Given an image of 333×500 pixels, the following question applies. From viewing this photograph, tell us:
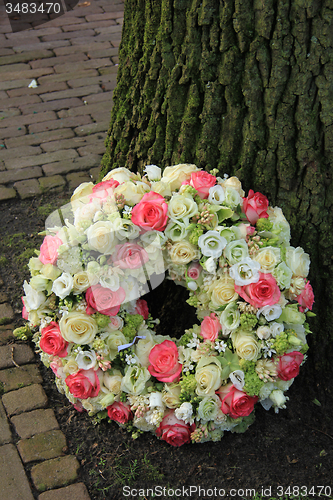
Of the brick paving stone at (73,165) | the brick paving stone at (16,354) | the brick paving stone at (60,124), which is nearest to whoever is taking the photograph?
the brick paving stone at (16,354)

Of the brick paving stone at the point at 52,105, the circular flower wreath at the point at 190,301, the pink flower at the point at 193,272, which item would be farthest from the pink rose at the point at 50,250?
the brick paving stone at the point at 52,105

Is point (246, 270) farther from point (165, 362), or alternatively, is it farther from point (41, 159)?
point (41, 159)

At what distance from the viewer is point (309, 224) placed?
7.93 feet

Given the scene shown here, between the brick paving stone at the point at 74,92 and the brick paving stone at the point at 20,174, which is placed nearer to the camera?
the brick paving stone at the point at 20,174

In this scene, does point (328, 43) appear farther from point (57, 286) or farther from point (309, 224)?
point (57, 286)

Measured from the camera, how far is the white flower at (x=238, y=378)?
A: 212 cm

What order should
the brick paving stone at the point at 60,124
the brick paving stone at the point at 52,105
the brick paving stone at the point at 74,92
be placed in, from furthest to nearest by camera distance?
1. the brick paving stone at the point at 74,92
2. the brick paving stone at the point at 52,105
3. the brick paving stone at the point at 60,124

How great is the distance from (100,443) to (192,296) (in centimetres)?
85

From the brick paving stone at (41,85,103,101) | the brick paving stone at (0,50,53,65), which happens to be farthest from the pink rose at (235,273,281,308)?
the brick paving stone at (0,50,53,65)

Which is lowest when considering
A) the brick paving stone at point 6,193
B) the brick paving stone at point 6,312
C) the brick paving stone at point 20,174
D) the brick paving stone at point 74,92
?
the brick paving stone at point 6,312

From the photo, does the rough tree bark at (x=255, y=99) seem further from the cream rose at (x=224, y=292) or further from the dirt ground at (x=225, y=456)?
the cream rose at (x=224, y=292)

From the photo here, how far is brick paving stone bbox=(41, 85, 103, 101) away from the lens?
16.3 ft

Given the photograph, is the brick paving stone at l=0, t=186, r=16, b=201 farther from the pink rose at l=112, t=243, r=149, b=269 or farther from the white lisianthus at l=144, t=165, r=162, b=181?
the pink rose at l=112, t=243, r=149, b=269

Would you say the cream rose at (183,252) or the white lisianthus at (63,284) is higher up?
the cream rose at (183,252)
